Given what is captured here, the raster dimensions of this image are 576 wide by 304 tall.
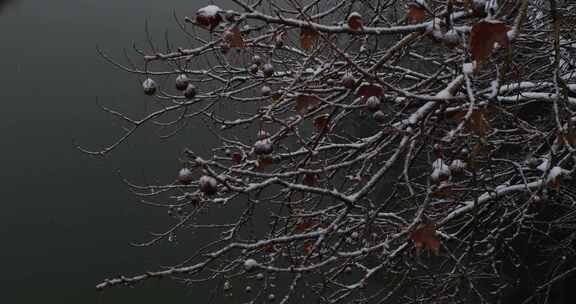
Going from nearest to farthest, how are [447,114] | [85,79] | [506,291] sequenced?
[447,114]
[506,291]
[85,79]

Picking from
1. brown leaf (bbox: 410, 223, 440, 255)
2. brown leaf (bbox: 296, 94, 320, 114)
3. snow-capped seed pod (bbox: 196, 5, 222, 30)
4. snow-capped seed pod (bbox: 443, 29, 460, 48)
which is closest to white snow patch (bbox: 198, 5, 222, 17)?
snow-capped seed pod (bbox: 196, 5, 222, 30)

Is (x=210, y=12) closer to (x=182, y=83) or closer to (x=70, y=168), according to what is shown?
(x=182, y=83)

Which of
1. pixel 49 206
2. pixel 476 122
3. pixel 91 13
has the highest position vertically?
pixel 476 122

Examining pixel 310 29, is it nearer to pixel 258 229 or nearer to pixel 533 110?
pixel 533 110

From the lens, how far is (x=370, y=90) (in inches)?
74.9

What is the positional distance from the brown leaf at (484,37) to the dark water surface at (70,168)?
10.1 metres

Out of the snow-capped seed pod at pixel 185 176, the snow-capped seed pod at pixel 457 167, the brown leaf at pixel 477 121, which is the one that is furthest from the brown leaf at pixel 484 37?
the snow-capped seed pod at pixel 185 176

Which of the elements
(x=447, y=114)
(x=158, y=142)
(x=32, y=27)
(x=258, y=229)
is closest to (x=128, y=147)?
(x=158, y=142)

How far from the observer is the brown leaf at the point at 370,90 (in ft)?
6.22

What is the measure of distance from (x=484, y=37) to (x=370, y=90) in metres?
0.60

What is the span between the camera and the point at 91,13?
16.0 meters

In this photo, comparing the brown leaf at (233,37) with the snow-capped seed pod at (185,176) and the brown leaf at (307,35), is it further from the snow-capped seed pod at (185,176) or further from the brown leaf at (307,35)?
the snow-capped seed pod at (185,176)

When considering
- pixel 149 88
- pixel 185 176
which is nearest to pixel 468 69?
pixel 185 176

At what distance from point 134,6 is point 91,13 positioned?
1373 mm
